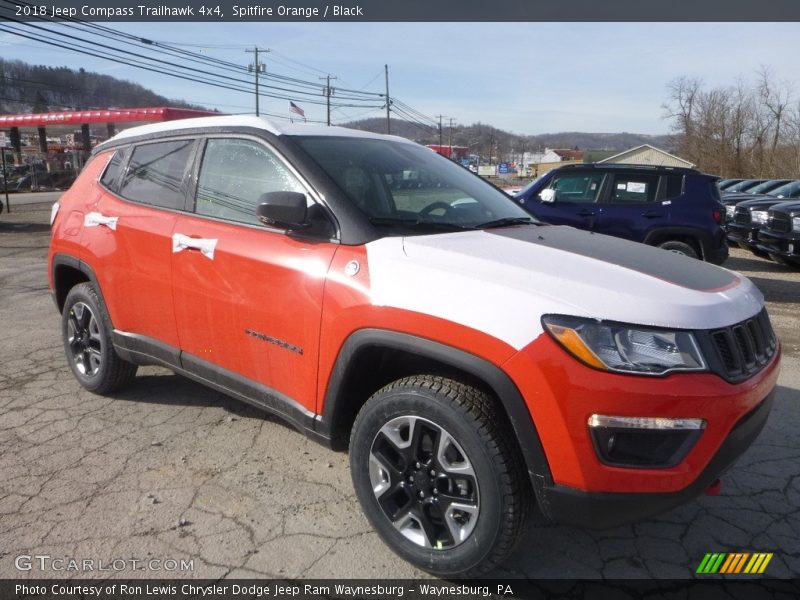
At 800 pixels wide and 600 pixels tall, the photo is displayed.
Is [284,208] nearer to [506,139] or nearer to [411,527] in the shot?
[411,527]

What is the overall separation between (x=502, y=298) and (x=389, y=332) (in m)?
0.49

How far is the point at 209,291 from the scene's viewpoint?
3.11 m

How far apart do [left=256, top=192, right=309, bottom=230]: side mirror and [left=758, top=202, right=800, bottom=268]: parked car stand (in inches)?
393

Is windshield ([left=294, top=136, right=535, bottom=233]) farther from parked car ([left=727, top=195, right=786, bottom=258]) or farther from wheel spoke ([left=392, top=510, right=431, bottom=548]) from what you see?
parked car ([left=727, top=195, right=786, bottom=258])

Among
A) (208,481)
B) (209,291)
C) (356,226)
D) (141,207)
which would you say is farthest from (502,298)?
(141,207)

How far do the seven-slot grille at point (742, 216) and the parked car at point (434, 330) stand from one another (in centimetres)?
1007

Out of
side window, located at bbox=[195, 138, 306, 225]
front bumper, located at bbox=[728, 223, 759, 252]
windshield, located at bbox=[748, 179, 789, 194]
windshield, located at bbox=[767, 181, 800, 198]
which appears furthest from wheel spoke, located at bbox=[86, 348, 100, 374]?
windshield, located at bbox=[748, 179, 789, 194]

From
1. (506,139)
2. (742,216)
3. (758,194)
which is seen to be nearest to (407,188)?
(742,216)

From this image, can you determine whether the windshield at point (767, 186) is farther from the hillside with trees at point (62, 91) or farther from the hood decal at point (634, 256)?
the hillside with trees at point (62, 91)

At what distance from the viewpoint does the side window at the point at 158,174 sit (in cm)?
350

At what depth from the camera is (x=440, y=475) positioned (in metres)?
2.36

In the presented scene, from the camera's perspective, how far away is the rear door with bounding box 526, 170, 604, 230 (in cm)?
873

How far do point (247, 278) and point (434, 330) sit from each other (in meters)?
1.11

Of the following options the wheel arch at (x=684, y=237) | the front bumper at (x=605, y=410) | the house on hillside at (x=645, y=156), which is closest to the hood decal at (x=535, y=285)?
the front bumper at (x=605, y=410)
